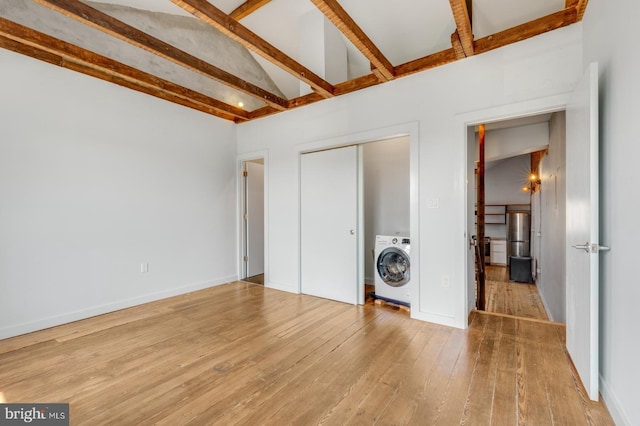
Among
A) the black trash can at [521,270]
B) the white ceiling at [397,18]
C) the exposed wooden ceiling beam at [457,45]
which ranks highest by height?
the white ceiling at [397,18]

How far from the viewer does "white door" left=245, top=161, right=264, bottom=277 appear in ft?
15.9

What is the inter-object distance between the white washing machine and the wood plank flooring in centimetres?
151

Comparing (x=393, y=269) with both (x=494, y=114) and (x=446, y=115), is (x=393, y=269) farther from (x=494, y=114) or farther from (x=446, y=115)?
(x=494, y=114)

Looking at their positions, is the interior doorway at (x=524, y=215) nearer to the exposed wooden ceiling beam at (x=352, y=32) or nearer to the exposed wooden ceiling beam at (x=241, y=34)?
the exposed wooden ceiling beam at (x=352, y=32)

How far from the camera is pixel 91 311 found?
10.2ft

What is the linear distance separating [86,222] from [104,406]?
7.18 ft

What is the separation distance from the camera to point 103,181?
324cm

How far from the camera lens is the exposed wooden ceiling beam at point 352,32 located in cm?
197

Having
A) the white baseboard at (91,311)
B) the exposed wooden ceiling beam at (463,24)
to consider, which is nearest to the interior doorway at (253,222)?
the white baseboard at (91,311)

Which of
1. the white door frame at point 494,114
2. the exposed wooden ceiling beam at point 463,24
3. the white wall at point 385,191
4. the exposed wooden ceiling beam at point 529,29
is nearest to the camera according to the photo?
the exposed wooden ceiling beam at point 463,24

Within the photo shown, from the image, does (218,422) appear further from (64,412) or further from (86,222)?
(86,222)

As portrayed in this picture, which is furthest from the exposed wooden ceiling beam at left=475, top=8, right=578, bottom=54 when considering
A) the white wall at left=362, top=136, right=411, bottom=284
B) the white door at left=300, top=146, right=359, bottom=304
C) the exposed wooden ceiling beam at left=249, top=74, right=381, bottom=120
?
the white wall at left=362, top=136, right=411, bottom=284

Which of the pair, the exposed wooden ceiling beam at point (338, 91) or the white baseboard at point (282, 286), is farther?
the white baseboard at point (282, 286)

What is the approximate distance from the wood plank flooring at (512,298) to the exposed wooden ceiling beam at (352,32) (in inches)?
135
